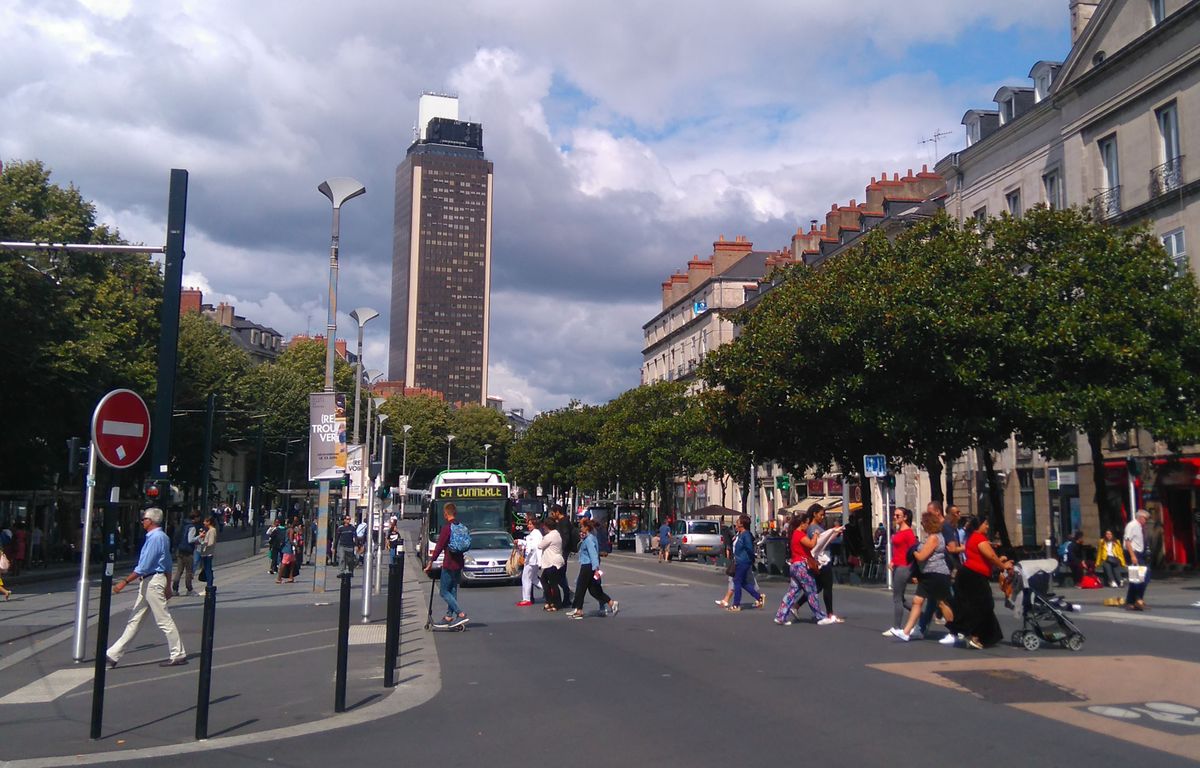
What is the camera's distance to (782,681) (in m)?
10.8

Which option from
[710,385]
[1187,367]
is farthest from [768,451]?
[1187,367]

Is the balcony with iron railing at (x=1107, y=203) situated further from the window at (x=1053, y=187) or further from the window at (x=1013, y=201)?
the window at (x=1013, y=201)

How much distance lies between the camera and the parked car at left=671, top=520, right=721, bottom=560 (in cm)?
4516

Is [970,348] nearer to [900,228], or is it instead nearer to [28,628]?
[28,628]

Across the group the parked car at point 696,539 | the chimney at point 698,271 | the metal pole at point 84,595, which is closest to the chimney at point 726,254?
the chimney at point 698,271

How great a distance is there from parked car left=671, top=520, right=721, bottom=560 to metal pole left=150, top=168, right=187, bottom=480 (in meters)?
27.8

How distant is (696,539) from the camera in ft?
149

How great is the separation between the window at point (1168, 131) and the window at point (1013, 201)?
735cm

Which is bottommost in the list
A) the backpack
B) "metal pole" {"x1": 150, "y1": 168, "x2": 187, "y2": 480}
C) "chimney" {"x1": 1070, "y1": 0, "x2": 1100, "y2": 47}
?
the backpack

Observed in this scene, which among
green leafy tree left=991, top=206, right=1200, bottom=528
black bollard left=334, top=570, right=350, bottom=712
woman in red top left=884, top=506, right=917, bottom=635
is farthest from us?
green leafy tree left=991, top=206, right=1200, bottom=528

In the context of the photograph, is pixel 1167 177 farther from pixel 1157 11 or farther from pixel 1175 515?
pixel 1175 515

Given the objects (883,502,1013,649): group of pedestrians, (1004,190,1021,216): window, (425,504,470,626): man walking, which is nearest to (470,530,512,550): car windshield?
(425,504,470,626): man walking

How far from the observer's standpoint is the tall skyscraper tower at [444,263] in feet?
563

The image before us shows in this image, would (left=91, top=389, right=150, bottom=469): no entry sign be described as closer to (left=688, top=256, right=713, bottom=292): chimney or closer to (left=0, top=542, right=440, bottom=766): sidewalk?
(left=0, top=542, right=440, bottom=766): sidewalk
